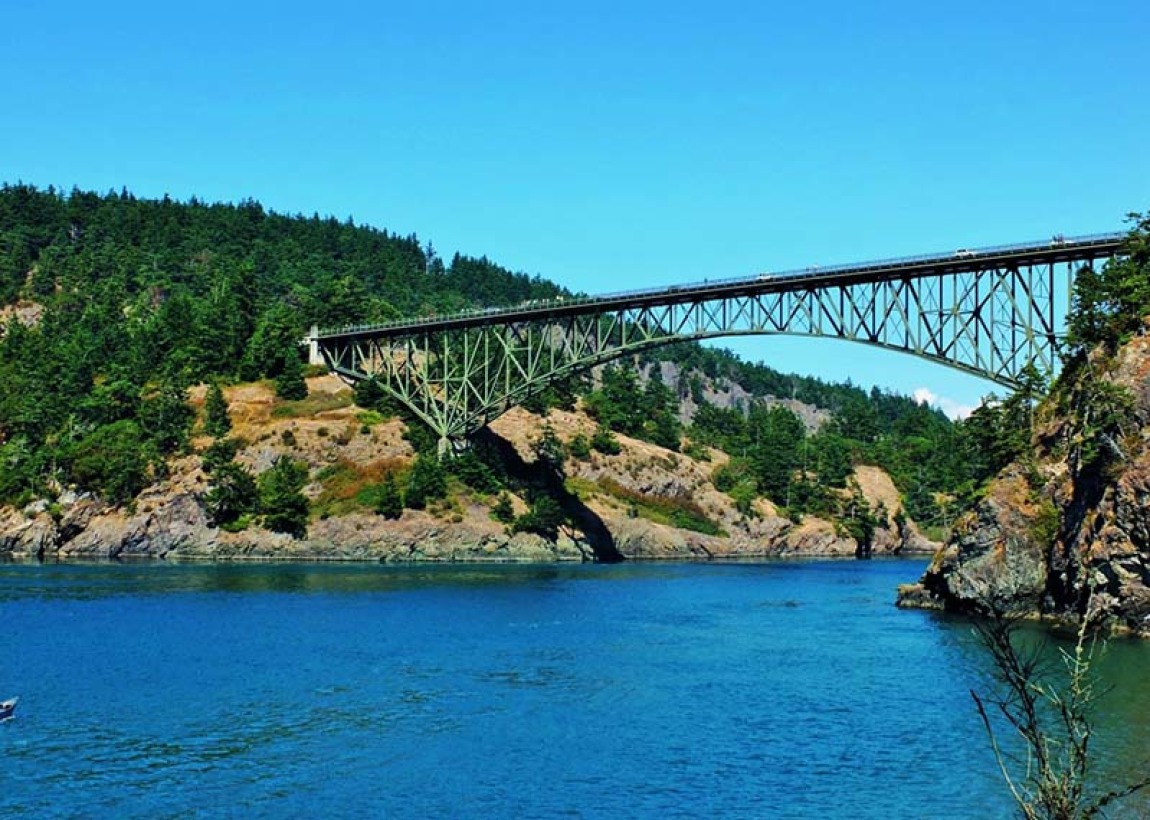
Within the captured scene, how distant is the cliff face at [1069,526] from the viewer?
2354 inches

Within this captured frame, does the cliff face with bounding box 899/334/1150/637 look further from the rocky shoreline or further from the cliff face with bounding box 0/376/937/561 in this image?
the cliff face with bounding box 0/376/937/561

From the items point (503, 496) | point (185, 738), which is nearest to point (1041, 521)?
point (185, 738)

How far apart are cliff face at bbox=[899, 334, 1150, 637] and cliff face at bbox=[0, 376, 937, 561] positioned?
56254 millimetres

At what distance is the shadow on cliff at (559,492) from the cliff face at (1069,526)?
56.5m

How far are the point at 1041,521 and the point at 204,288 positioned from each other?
148 metres

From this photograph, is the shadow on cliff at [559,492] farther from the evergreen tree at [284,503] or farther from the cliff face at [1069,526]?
the cliff face at [1069,526]

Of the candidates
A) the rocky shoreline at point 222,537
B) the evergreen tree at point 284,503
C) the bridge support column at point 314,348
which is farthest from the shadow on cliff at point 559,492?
the bridge support column at point 314,348

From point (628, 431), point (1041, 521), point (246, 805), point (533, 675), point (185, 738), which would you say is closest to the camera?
point (246, 805)

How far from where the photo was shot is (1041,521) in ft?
225

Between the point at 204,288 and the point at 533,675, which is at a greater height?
the point at 204,288

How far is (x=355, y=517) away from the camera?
119m

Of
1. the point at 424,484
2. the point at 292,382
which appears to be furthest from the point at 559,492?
the point at 292,382

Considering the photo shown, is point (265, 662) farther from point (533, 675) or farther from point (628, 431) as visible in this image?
point (628, 431)

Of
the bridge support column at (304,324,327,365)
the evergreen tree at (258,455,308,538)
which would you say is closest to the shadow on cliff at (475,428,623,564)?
the evergreen tree at (258,455,308,538)
